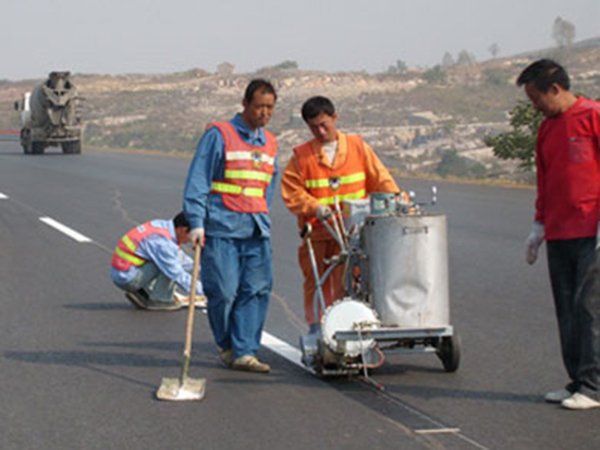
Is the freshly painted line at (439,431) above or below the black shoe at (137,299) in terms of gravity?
below

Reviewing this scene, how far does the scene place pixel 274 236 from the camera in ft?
54.4

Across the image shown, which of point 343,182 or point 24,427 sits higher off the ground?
point 343,182

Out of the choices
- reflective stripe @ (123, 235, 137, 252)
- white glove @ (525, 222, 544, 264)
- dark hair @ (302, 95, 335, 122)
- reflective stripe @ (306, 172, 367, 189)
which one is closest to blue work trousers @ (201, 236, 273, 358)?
reflective stripe @ (306, 172, 367, 189)

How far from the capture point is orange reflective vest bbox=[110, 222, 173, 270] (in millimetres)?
10711

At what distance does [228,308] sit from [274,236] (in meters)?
8.56

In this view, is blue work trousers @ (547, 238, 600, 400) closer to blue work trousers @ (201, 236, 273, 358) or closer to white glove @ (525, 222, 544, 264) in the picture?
white glove @ (525, 222, 544, 264)

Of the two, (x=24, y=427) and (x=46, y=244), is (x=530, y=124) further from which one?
(x=24, y=427)

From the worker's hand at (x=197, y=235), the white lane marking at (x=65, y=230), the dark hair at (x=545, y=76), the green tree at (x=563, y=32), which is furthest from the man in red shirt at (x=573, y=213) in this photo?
the green tree at (x=563, y=32)

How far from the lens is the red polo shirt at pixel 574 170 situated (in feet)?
22.5

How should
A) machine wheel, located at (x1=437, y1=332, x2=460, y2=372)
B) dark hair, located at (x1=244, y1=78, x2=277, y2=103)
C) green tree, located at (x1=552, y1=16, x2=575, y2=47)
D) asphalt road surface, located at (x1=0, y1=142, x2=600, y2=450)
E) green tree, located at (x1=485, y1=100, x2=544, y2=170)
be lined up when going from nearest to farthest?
asphalt road surface, located at (x1=0, y1=142, x2=600, y2=450), machine wheel, located at (x1=437, y1=332, x2=460, y2=372), dark hair, located at (x1=244, y1=78, x2=277, y2=103), green tree, located at (x1=485, y1=100, x2=544, y2=170), green tree, located at (x1=552, y1=16, x2=575, y2=47)

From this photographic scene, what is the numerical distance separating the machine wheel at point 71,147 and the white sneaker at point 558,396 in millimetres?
38390

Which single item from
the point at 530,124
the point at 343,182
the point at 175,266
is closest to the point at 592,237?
A: the point at 343,182

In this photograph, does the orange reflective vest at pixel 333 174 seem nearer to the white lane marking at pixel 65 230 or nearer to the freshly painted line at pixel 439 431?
the freshly painted line at pixel 439 431

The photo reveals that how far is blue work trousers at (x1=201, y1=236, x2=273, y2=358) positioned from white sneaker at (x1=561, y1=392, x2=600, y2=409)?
2140 mm
